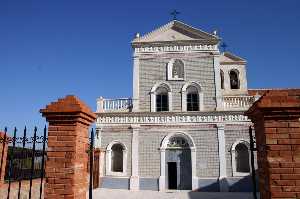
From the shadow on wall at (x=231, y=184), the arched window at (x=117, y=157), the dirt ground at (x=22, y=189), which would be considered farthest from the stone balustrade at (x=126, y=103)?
the dirt ground at (x=22, y=189)

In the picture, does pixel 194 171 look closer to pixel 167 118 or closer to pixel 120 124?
pixel 167 118

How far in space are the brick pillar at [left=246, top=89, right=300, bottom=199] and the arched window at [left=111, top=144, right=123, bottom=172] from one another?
16754mm

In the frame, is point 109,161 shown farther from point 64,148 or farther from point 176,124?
point 64,148

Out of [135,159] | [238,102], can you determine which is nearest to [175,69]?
[238,102]

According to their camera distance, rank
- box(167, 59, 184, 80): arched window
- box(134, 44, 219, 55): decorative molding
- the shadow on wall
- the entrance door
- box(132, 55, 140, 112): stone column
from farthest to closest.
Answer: box(134, 44, 219, 55): decorative molding
box(167, 59, 184, 80): arched window
box(132, 55, 140, 112): stone column
the entrance door
the shadow on wall

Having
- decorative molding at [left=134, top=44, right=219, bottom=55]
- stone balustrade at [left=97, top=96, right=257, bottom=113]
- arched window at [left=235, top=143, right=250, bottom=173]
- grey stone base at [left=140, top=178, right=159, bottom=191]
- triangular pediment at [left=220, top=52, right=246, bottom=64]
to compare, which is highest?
triangular pediment at [left=220, top=52, right=246, bottom=64]

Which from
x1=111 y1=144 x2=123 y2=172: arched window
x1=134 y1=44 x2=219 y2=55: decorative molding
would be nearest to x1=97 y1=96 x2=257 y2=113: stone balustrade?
x1=111 y1=144 x2=123 y2=172: arched window

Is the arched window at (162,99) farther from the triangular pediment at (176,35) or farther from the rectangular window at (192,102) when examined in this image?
the triangular pediment at (176,35)

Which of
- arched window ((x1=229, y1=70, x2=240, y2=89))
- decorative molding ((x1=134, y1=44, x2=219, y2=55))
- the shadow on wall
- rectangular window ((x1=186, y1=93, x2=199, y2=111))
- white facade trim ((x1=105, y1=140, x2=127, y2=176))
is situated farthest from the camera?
arched window ((x1=229, y1=70, x2=240, y2=89))

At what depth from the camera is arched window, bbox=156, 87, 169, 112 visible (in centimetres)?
2095

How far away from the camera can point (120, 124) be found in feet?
67.6

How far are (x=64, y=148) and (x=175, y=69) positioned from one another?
1715 centimetres

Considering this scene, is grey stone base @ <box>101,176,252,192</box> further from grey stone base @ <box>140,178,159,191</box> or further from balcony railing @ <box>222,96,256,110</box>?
balcony railing @ <box>222,96,256,110</box>

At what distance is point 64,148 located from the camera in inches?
196
